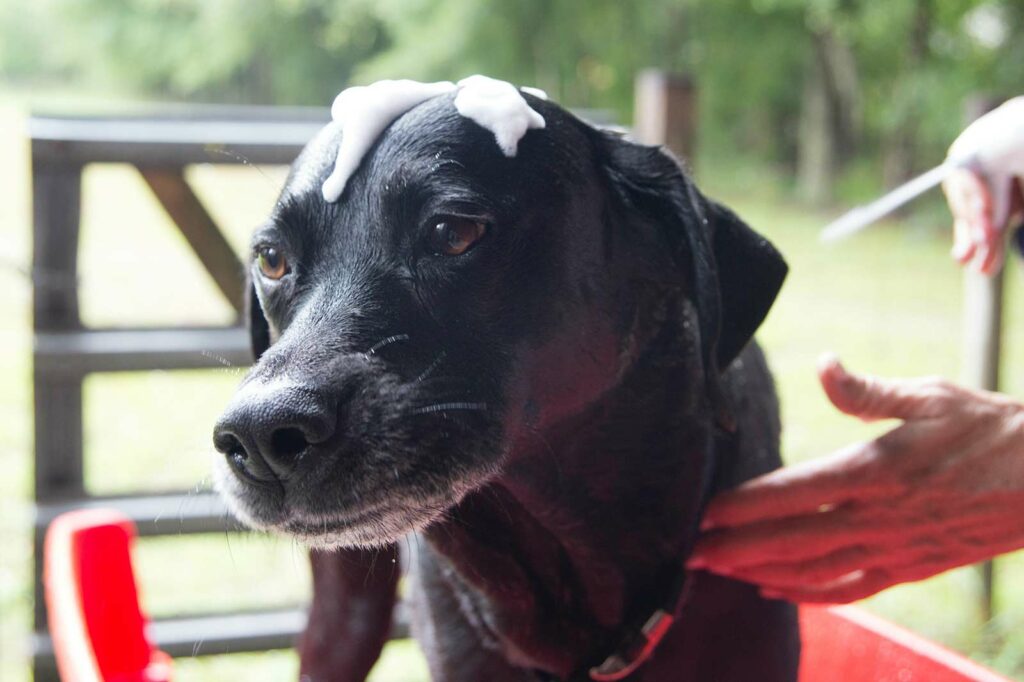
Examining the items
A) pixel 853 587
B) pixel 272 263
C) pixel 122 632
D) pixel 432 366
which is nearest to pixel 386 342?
pixel 432 366

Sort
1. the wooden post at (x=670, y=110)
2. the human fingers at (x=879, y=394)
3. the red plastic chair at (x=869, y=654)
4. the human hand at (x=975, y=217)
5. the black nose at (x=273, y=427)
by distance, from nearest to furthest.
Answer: the black nose at (x=273, y=427)
the human fingers at (x=879, y=394)
the red plastic chair at (x=869, y=654)
the human hand at (x=975, y=217)
the wooden post at (x=670, y=110)

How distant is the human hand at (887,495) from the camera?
169cm

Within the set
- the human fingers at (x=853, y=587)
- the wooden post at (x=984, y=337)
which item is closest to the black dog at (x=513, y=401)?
the human fingers at (x=853, y=587)

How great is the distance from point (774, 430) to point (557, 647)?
0.55 m

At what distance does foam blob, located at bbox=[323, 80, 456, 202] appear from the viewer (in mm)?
1420

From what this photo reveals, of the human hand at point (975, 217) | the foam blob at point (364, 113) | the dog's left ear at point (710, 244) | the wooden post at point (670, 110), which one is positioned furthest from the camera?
the wooden post at point (670, 110)

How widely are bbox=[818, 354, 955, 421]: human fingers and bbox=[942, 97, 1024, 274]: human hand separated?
0.34 metres

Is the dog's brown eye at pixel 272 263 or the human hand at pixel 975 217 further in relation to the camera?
the human hand at pixel 975 217

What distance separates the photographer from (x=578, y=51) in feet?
52.7

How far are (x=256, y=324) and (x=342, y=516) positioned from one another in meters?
0.55

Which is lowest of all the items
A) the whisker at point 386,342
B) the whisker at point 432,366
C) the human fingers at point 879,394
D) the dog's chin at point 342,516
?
the dog's chin at point 342,516

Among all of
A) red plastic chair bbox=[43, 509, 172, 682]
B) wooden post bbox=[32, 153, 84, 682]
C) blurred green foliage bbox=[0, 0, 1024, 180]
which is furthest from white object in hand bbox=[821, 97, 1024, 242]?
blurred green foliage bbox=[0, 0, 1024, 180]

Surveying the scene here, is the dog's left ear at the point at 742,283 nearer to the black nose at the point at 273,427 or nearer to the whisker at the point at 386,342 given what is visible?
the whisker at the point at 386,342

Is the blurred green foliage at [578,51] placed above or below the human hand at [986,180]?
below
